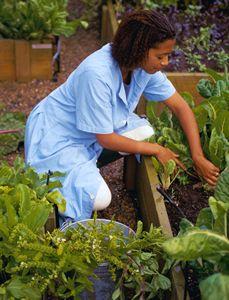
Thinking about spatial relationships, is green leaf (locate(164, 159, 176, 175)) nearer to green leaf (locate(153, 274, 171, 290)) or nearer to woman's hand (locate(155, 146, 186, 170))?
woman's hand (locate(155, 146, 186, 170))

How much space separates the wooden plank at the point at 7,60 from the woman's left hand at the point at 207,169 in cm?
228

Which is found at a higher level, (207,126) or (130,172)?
(207,126)

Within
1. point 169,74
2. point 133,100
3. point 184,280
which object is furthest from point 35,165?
point 169,74

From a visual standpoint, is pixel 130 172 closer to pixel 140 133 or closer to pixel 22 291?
pixel 140 133

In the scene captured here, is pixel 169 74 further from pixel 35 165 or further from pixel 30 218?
pixel 30 218

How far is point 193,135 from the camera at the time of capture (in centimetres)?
293

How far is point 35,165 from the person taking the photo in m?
2.86

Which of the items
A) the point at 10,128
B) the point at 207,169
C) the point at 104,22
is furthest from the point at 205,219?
the point at 104,22

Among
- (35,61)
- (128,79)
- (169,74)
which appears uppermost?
(128,79)

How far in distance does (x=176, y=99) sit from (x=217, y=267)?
49.5 inches

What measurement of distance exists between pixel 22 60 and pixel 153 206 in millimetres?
2344

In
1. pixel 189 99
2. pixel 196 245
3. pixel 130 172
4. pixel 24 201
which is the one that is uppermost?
pixel 196 245

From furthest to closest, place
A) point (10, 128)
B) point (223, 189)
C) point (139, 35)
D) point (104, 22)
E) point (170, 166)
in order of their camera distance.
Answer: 1. point (104, 22)
2. point (10, 128)
3. point (170, 166)
4. point (139, 35)
5. point (223, 189)

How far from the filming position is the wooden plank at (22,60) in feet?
14.9
